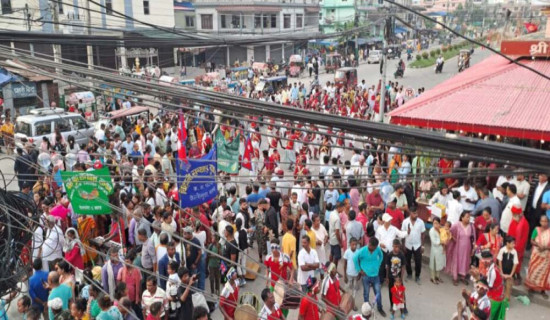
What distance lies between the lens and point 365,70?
41.5 m

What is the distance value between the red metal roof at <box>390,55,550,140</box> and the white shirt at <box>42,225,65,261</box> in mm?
7651

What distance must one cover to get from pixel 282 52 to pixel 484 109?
39836 millimetres

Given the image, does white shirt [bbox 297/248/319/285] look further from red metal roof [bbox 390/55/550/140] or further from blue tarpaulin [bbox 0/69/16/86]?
blue tarpaulin [bbox 0/69/16/86]

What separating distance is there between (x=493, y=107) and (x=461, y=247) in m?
4.05

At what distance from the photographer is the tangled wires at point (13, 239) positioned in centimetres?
518

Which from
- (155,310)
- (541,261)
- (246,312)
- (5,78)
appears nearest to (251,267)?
(246,312)

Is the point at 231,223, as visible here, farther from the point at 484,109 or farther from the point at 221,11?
the point at 221,11

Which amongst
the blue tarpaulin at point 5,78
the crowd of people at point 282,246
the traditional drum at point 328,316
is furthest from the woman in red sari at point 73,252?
the blue tarpaulin at point 5,78

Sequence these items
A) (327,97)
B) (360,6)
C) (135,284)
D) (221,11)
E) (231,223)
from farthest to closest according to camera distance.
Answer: (360,6) < (221,11) < (327,97) < (231,223) < (135,284)

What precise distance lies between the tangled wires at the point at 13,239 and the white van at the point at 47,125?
30.4 ft

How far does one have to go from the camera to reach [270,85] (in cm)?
2789

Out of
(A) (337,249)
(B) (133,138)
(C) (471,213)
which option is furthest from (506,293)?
(B) (133,138)

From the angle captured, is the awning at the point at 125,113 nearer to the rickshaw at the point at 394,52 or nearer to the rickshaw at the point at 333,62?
the rickshaw at the point at 333,62

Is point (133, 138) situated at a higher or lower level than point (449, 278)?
higher
